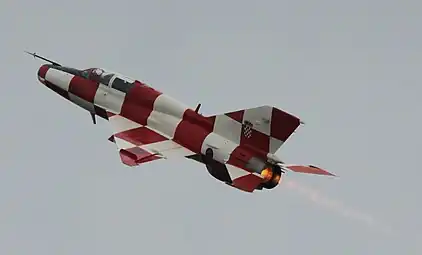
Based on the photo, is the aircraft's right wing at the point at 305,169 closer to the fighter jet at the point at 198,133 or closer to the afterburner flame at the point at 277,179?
the fighter jet at the point at 198,133

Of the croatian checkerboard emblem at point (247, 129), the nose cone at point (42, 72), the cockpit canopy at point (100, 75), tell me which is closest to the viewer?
the croatian checkerboard emblem at point (247, 129)

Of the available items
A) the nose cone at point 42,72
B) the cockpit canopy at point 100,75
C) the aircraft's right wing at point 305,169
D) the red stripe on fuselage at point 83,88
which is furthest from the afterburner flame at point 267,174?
the nose cone at point 42,72

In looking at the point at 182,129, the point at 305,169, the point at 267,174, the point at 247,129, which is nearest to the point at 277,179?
the point at 267,174

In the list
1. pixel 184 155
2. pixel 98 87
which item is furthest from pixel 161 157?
pixel 98 87

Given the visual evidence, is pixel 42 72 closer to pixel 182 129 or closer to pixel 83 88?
pixel 83 88

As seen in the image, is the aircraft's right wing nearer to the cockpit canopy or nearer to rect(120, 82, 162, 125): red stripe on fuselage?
rect(120, 82, 162, 125): red stripe on fuselage

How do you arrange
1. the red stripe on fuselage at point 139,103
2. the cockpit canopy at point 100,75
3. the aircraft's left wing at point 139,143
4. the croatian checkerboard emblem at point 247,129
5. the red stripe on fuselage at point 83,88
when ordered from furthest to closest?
1. the red stripe on fuselage at point 83,88
2. the cockpit canopy at point 100,75
3. the red stripe on fuselage at point 139,103
4. the croatian checkerboard emblem at point 247,129
5. the aircraft's left wing at point 139,143

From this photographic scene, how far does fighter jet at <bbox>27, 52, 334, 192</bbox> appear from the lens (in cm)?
4706

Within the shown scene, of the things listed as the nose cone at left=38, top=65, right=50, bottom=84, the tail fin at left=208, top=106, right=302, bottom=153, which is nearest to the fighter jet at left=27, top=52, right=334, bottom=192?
the tail fin at left=208, top=106, right=302, bottom=153

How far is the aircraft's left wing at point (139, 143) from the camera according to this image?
46.4 meters

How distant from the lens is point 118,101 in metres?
52.4

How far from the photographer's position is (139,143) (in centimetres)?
4878

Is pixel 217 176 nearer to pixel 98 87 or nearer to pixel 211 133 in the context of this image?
pixel 211 133

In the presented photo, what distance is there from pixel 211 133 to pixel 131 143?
12.4 feet
